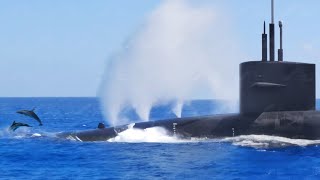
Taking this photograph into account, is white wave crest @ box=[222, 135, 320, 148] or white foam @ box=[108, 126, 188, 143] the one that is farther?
white foam @ box=[108, 126, 188, 143]

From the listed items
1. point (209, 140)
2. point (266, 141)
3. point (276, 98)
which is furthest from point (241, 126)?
point (276, 98)

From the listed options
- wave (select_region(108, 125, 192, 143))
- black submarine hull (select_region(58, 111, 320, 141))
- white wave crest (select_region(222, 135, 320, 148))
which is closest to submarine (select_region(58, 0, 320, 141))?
black submarine hull (select_region(58, 111, 320, 141))

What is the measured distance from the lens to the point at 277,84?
27.1 meters

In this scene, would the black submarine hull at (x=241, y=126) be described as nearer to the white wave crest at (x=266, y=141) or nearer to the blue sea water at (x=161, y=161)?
the white wave crest at (x=266, y=141)

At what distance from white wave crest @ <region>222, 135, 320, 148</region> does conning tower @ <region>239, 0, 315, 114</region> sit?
1.42 m

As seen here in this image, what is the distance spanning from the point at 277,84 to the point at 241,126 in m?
2.89

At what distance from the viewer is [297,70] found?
27016 millimetres

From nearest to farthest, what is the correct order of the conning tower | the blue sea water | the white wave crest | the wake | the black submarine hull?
the blue sea water, the white wave crest, the wake, the black submarine hull, the conning tower

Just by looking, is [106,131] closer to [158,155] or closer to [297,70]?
[158,155]

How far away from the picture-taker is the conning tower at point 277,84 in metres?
27.0

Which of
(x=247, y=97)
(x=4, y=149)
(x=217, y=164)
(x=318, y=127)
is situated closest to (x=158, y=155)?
(x=217, y=164)

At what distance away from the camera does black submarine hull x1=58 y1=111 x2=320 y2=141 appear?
88.2 ft

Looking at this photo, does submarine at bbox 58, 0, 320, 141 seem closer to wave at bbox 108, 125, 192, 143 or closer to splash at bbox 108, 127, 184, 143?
wave at bbox 108, 125, 192, 143

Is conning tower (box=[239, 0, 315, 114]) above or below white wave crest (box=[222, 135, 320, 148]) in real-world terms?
above
